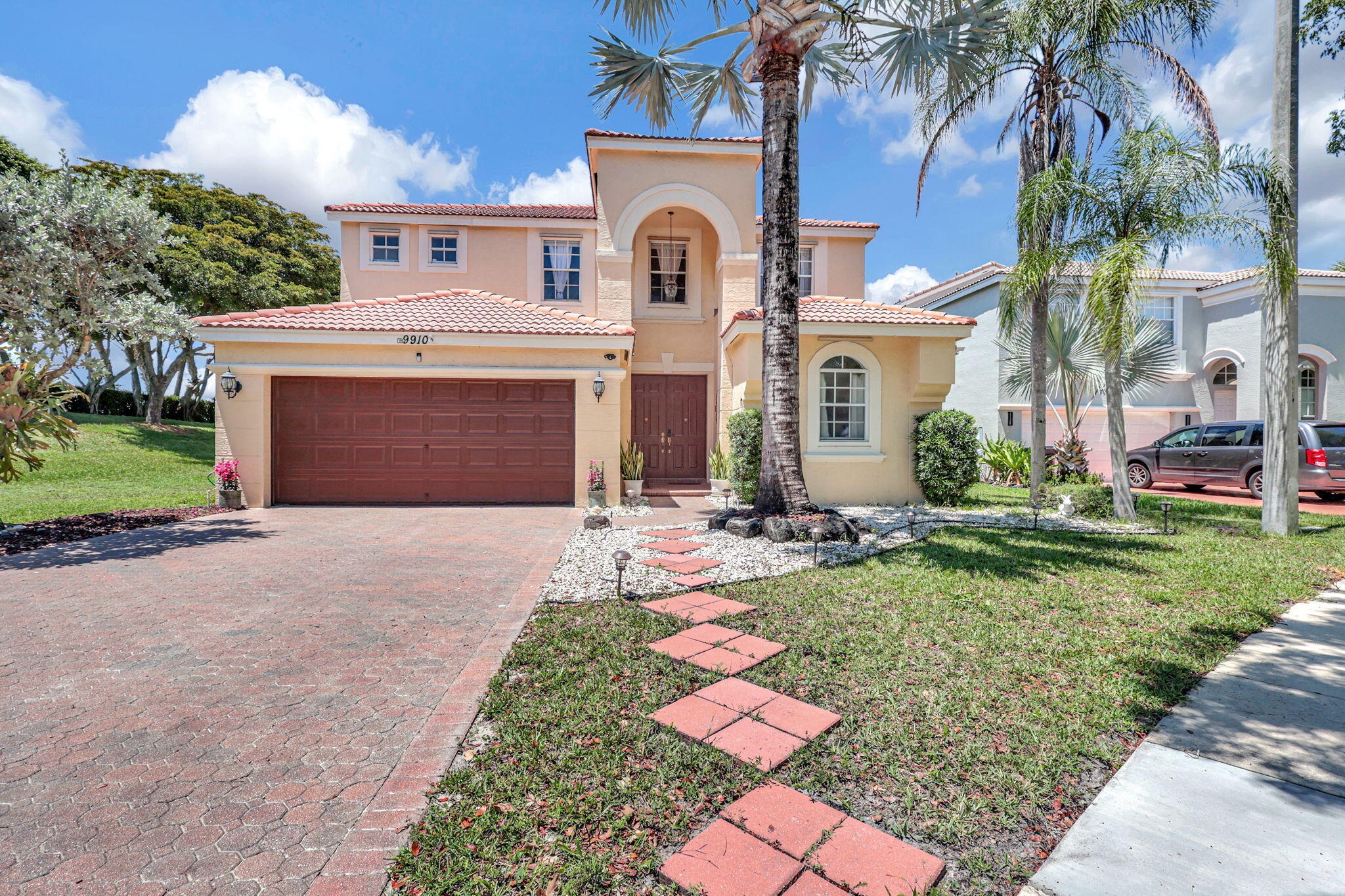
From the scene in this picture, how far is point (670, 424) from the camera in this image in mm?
14320

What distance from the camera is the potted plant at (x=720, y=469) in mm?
12781

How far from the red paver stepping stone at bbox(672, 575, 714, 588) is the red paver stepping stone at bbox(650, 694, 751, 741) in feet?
8.04

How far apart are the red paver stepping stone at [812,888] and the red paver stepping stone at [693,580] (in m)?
3.73

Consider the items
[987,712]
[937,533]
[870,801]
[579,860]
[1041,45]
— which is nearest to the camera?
[579,860]

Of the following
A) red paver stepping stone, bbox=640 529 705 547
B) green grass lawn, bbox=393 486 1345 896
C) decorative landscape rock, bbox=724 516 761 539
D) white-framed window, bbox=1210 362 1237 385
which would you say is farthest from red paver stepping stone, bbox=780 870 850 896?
white-framed window, bbox=1210 362 1237 385

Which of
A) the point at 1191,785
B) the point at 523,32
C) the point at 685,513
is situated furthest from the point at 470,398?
the point at 1191,785

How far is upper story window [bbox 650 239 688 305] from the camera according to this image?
49.1 feet

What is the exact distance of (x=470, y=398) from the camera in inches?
453

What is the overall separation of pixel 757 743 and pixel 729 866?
0.83 meters

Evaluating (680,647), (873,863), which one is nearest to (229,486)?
(680,647)

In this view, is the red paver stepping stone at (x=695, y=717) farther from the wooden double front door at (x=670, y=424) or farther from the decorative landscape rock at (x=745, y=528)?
the wooden double front door at (x=670, y=424)

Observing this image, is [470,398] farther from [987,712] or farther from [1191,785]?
[1191,785]

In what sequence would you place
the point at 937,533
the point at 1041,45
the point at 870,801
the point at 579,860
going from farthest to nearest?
the point at 1041,45 < the point at 937,533 < the point at 870,801 < the point at 579,860

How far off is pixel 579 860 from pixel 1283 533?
11.5 metres
